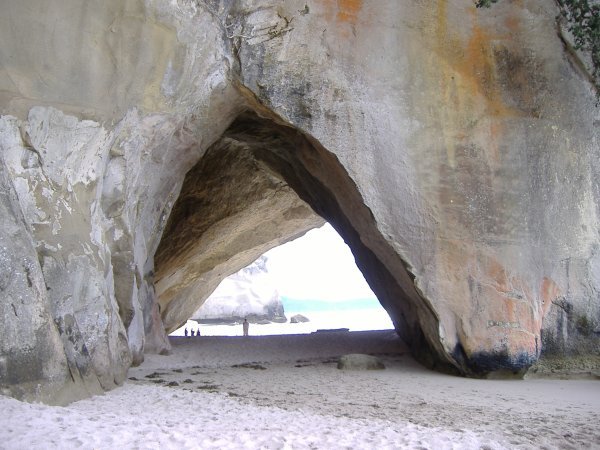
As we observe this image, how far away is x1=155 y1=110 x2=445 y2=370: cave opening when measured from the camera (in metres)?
7.51

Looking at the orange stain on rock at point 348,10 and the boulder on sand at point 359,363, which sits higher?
the orange stain on rock at point 348,10

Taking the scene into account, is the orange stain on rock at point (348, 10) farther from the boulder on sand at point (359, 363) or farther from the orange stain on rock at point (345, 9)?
the boulder on sand at point (359, 363)

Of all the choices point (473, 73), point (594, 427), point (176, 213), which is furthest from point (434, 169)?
point (176, 213)

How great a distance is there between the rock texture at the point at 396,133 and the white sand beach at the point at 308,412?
68 centimetres

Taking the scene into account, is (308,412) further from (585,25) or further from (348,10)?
(585,25)

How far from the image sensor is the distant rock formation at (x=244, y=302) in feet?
109

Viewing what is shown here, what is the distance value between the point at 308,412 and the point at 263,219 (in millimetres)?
8411

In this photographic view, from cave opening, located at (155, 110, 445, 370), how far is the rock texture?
9cm

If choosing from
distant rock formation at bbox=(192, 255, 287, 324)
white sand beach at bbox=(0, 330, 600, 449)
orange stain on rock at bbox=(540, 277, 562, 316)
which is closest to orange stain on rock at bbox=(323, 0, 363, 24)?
orange stain on rock at bbox=(540, 277, 562, 316)

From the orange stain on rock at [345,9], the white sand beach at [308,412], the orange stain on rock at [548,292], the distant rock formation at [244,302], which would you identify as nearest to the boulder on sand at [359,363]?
the white sand beach at [308,412]

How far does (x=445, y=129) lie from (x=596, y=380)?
3.12 meters

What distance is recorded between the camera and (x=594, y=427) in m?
4.14

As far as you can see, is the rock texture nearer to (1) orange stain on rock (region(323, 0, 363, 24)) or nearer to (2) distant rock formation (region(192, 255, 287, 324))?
(1) orange stain on rock (region(323, 0, 363, 24))

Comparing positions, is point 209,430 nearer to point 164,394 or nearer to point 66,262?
point 164,394
